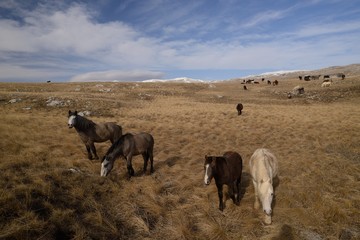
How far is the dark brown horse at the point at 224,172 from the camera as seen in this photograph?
6.88m

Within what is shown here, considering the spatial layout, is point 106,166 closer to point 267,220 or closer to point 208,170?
point 208,170

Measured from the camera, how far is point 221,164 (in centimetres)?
740

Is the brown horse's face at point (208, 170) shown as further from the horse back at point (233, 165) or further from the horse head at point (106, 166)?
the horse head at point (106, 166)

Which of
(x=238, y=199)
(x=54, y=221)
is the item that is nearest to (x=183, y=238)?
(x=238, y=199)

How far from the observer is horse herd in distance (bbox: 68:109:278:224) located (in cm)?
681

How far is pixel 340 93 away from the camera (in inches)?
1465

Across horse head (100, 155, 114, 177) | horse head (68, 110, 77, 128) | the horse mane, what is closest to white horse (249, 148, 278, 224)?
horse head (100, 155, 114, 177)

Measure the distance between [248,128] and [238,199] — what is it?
11821 mm

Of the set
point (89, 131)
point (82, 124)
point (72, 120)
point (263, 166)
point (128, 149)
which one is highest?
point (72, 120)

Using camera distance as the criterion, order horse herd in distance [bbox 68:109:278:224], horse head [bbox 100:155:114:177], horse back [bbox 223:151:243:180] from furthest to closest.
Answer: horse head [bbox 100:155:114:177] → horse back [bbox 223:151:243:180] → horse herd in distance [bbox 68:109:278:224]

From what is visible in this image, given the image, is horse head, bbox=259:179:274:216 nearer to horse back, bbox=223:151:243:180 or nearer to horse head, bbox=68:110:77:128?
horse back, bbox=223:151:243:180

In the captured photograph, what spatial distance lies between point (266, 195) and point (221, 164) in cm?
155

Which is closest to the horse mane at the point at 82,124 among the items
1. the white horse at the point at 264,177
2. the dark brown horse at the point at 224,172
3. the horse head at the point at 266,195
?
the dark brown horse at the point at 224,172

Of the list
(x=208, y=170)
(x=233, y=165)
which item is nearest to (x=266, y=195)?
(x=233, y=165)
